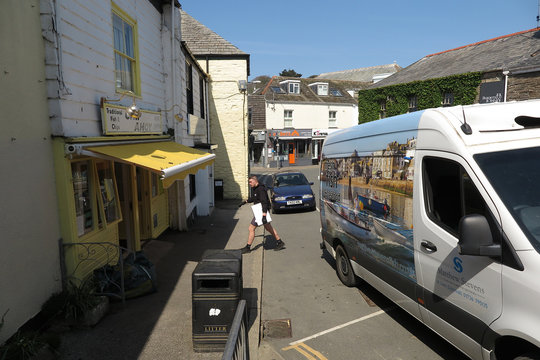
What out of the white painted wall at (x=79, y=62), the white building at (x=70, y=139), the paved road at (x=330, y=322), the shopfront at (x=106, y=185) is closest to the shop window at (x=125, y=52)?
the white building at (x=70, y=139)

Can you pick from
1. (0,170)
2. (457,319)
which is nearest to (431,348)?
(457,319)

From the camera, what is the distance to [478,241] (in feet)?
9.58

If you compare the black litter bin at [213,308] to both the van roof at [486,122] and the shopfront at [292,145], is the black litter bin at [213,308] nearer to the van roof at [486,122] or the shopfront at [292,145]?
the van roof at [486,122]

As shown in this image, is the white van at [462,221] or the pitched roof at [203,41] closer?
the white van at [462,221]

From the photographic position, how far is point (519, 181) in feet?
10.3

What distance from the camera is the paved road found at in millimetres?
4434

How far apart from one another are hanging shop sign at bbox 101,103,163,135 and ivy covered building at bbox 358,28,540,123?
1888 cm

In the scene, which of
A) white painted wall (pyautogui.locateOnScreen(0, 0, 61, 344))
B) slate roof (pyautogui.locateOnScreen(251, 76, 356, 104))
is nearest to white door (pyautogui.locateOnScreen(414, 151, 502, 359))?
white painted wall (pyautogui.locateOnScreen(0, 0, 61, 344))

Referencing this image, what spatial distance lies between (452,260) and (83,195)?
515 cm

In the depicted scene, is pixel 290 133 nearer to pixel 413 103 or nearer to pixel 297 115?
pixel 297 115

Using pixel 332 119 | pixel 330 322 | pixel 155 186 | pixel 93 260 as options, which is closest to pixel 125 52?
pixel 155 186

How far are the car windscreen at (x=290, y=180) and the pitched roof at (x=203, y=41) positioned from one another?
586cm

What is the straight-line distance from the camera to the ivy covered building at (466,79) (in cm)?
1922

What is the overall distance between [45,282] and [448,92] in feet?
81.9
